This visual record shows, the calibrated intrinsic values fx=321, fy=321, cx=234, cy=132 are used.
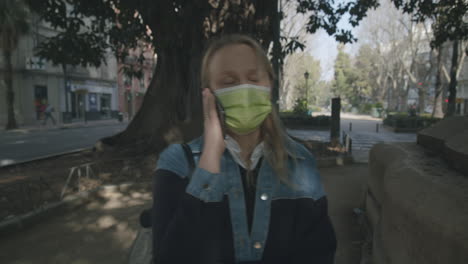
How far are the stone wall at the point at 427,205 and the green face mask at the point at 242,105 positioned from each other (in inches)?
47.2

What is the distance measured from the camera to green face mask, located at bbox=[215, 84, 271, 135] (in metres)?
1.42

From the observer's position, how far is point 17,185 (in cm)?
600

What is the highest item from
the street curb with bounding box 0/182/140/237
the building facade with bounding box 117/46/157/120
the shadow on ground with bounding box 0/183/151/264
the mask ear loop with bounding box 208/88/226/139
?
the building facade with bounding box 117/46/157/120

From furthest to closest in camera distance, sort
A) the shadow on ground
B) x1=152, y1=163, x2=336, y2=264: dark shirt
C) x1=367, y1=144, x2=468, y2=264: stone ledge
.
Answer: the shadow on ground, x1=367, y1=144, x2=468, y2=264: stone ledge, x1=152, y1=163, x2=336, y2=264: dark shirt

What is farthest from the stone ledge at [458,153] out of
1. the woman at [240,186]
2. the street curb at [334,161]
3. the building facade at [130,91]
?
the building facade at [130,91]

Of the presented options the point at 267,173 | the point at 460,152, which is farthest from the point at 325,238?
the point at 460,152

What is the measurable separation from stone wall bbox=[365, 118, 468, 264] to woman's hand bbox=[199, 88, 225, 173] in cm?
128

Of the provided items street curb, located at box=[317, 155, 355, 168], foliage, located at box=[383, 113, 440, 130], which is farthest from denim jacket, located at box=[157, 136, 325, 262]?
foliage, located at box=[383, 113, 440, 130]

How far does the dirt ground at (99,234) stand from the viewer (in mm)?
3635

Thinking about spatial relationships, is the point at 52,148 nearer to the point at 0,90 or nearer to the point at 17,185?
the point at 17,185

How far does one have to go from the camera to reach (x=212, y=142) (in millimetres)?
1328

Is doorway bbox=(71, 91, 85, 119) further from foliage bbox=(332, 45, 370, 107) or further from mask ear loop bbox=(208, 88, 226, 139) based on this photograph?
foliage bbox=(332, 45, 370, 107)

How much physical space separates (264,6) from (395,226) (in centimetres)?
638

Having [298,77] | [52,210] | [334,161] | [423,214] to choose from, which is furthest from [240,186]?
[298,77]
